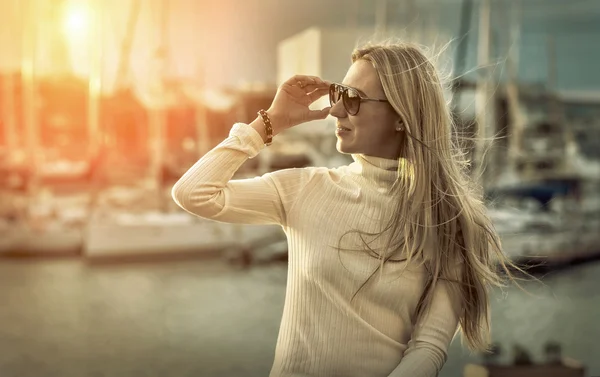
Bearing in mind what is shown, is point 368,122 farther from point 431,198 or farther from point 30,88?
point 30,88

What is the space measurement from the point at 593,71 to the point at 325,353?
29.3ft

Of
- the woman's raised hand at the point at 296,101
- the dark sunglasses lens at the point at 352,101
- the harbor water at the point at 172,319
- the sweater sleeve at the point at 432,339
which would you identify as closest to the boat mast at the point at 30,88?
the harbor water at the point at 172,319

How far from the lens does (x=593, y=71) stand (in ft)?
31.1

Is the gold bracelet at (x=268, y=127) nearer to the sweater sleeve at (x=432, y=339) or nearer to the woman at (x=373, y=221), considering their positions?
the woman at (x=373, y=221)

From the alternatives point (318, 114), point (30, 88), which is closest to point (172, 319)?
point (30, 88)

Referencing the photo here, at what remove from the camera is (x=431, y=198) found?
1.41 metres

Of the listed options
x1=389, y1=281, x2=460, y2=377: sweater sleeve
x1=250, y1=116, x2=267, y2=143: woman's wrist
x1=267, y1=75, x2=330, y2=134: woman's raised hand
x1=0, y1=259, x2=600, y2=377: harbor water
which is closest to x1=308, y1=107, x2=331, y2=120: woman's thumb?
x1=267, y1=75, x2=330, y2=134: woman's raised hand

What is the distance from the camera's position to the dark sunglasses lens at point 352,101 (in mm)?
1398

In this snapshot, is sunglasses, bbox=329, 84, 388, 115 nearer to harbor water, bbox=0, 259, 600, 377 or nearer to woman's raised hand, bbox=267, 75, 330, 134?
woman's raised hand, bbox=267, 75, 330, 134

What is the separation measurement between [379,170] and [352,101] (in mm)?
129

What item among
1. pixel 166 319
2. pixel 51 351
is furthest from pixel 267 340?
pixel 51 351

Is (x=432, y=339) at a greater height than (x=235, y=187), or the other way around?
(x=235, y=187)

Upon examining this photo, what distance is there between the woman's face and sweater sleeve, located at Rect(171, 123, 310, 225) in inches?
3.8

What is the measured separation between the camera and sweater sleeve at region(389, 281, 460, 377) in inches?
53.3
